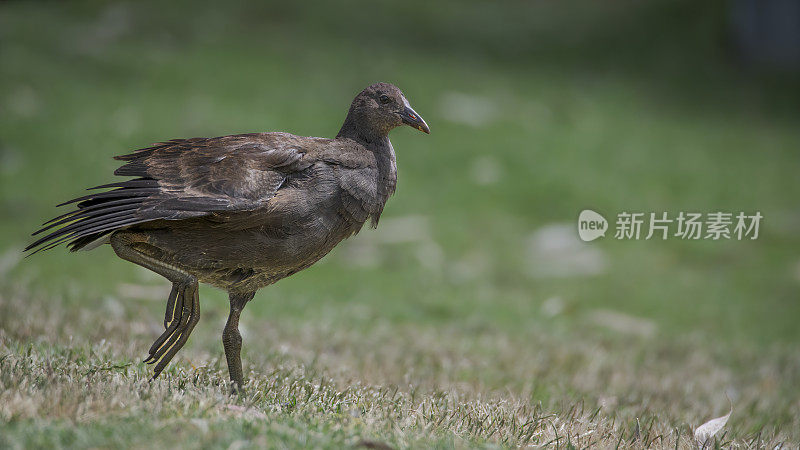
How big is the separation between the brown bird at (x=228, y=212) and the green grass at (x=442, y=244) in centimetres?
67

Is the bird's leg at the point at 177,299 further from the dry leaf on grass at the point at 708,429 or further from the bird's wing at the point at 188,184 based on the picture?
the dry leaf on grass at the point at 708,429

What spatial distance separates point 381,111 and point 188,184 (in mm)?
1367

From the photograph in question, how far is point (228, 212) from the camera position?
480 centimetres

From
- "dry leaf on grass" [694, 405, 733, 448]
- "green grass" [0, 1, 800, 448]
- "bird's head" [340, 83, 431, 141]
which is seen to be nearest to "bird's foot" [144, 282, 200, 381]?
"green grass" [0, 1, 800, 448]

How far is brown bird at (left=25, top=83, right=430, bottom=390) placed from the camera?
478cm

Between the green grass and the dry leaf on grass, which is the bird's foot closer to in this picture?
the green grass

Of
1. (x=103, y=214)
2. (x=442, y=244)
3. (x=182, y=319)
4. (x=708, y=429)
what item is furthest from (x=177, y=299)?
(x=442, y=244)

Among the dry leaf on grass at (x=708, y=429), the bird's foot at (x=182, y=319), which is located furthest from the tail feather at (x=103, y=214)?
the dry leaf on grass at (x=708, y=429)

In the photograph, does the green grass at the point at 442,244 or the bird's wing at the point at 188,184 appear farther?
the green grass at the point at 442,244

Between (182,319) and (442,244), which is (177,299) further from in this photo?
(442,244)

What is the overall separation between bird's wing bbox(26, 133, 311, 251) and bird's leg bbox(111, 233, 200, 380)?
18cm

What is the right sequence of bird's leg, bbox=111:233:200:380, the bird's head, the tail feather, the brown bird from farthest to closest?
the bird's head
bird's leg, bbox=111:233:200:380
the brown bird
the tail feather

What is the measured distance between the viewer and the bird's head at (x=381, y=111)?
542 centimetres

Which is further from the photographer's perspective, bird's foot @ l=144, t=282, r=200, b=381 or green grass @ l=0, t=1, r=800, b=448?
bird's foot @ l=144, t=282, r=200, b=381
